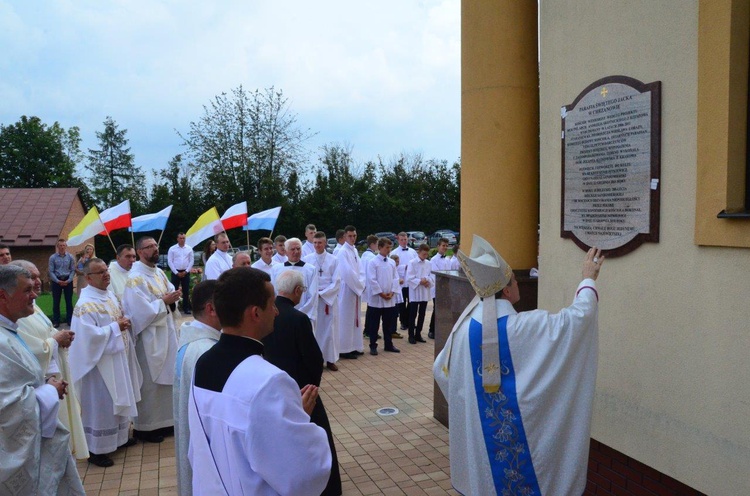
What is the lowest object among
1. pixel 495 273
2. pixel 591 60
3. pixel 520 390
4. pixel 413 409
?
pixel 413 409

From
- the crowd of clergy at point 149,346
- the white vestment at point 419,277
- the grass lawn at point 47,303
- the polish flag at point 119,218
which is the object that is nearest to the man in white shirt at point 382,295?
the crowd of clergy at point 149,346

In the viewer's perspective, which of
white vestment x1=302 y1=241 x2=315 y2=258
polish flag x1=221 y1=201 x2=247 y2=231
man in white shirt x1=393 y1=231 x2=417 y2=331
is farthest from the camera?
polish flag x1=221 y1=201 x2=247 y2=231

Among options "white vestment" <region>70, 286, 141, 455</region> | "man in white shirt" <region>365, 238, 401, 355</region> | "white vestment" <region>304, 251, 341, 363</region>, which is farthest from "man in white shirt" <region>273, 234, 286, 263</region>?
"white vestment" <region>70, 286, 141, 455</region>

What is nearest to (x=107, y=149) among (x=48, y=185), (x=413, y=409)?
(x=48, y=185)

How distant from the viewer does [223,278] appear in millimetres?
2469

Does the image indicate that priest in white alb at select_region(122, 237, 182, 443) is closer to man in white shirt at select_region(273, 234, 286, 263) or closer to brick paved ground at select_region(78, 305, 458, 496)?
brick paved ground at select_region(78, 305, 458, 496)

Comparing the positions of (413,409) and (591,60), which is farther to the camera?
(413,409)

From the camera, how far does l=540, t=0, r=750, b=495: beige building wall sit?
10.6 feet

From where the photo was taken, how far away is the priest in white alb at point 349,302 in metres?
10.4

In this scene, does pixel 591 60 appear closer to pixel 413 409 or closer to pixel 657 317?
pixel 657 317

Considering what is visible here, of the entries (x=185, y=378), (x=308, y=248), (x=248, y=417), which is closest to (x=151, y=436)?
(x=185, y=378)

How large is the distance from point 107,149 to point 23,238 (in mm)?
41470

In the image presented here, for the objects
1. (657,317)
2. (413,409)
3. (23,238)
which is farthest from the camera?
(23,238)

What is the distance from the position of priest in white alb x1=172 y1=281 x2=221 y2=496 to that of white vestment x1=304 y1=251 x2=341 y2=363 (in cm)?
567
